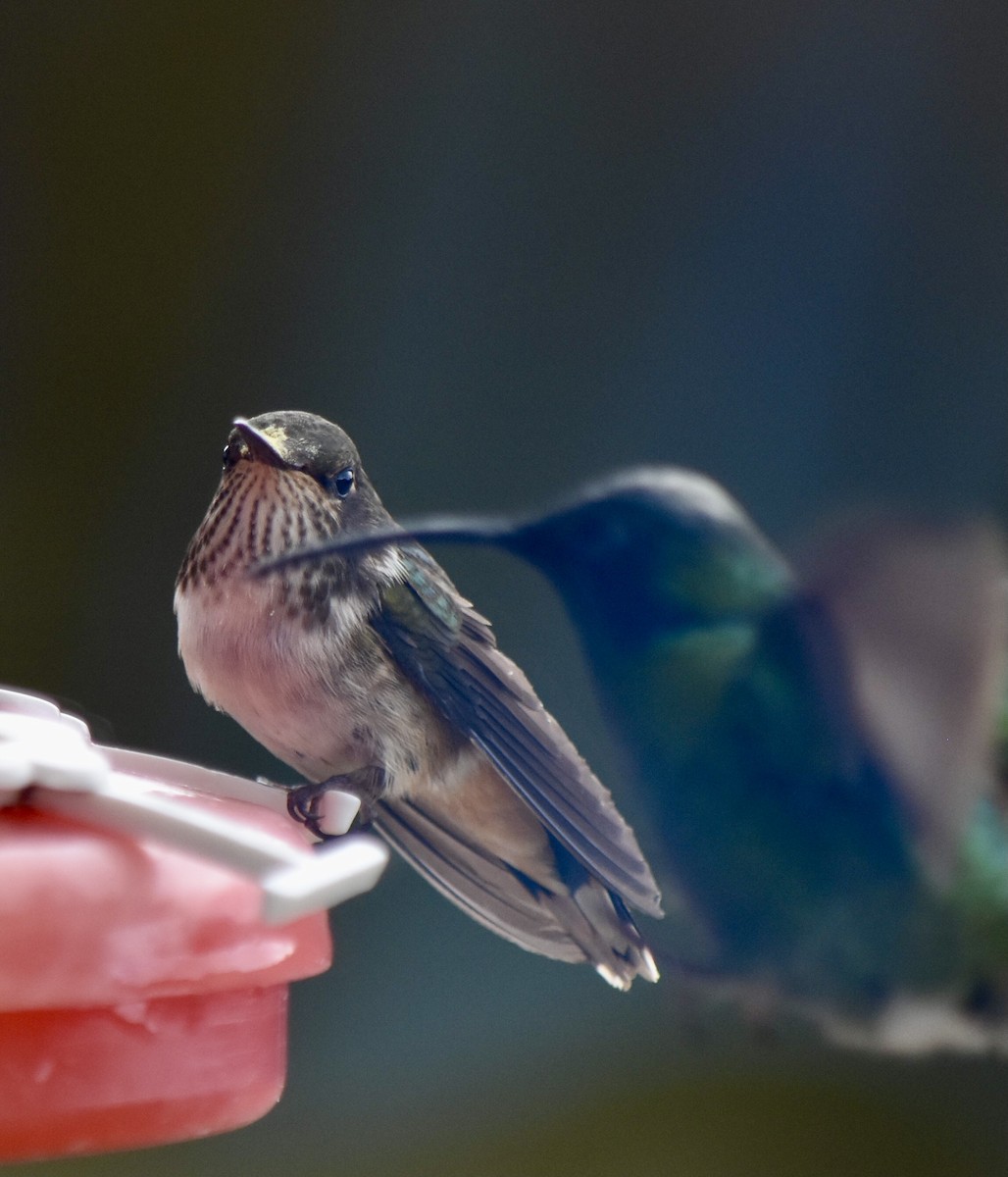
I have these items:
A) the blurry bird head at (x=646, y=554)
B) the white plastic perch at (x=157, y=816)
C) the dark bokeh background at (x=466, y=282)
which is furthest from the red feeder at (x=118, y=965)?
the dark bokeh background at (x=466, y=282)

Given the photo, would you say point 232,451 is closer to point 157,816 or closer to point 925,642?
point 157,816

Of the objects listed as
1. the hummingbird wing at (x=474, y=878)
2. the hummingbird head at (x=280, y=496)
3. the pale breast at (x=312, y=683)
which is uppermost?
the hummingbird head at (x=280, y=496)

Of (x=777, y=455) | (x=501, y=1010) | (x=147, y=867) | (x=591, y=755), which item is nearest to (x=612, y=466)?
(x=777, y=455)

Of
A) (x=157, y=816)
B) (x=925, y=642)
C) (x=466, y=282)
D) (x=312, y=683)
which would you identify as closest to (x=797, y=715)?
(x=925, y=642)

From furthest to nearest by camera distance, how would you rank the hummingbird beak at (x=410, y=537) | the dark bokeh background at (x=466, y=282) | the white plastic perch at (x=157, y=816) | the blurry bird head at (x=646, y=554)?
the dark bokeh background at (x=466, y=282) → the blurry bird head at (x=646, y=554) → the hummingbird beak at (x=410, y=537) → the white plastic perch at (x=157, y=816)

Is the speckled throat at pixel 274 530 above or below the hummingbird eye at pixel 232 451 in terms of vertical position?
below

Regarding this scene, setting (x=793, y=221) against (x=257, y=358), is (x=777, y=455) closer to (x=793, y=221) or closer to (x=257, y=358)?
(x=793, y=221)

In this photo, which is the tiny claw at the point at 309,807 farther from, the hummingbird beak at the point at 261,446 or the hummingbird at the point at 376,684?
the hummingbird beak at the point at 261,446

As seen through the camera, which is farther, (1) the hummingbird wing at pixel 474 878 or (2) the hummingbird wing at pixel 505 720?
(1) the hummingbird wing at pixel 474 878
